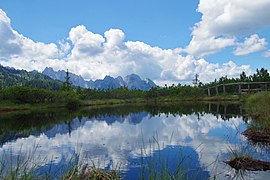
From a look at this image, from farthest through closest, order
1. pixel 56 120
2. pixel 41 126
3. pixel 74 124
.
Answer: pixel 56 120 → pixel 74 124 → pixel 41 126

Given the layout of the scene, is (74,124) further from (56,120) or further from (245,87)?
(245,87)

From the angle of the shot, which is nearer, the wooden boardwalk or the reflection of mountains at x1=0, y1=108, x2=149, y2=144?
the reflection of mountains at x1=0, y1=108, x2=149, y2=144

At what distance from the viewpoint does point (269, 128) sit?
1233cm

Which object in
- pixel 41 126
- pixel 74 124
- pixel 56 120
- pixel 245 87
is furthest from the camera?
pixel 245 87

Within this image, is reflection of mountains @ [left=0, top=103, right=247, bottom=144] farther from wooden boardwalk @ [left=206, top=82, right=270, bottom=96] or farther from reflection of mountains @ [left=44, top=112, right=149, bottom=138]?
wooden boardwalk @ [left=206, top=82, right=270, bottom=96]

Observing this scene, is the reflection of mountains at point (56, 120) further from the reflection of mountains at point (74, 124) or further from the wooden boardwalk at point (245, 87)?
the wooden boardwalk at point (245, 87)

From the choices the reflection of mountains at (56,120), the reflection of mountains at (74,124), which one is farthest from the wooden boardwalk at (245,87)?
the reflection of mountains at (74,124)

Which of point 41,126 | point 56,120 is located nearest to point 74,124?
point 41,126

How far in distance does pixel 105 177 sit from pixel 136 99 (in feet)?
258

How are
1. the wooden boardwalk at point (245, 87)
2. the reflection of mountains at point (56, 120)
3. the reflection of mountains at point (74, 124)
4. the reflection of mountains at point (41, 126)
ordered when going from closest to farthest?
the reflection of mountains at point (41, 126) < the reflection of mountains at point (74, 124) < the reflection of mountains at point (56, 120) < the wooden boardwalk at point (245, 87)

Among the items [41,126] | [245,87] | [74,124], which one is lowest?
[41,126]

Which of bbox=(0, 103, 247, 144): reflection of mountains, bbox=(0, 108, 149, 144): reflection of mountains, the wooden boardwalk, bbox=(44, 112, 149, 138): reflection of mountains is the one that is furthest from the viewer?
the wooden boardwalk

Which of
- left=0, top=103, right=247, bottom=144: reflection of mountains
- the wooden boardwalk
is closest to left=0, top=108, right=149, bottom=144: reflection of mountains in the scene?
left=0, top=103, right=247, bottom=144: reflection of mountains

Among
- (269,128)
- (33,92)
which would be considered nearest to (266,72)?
(33,92)
